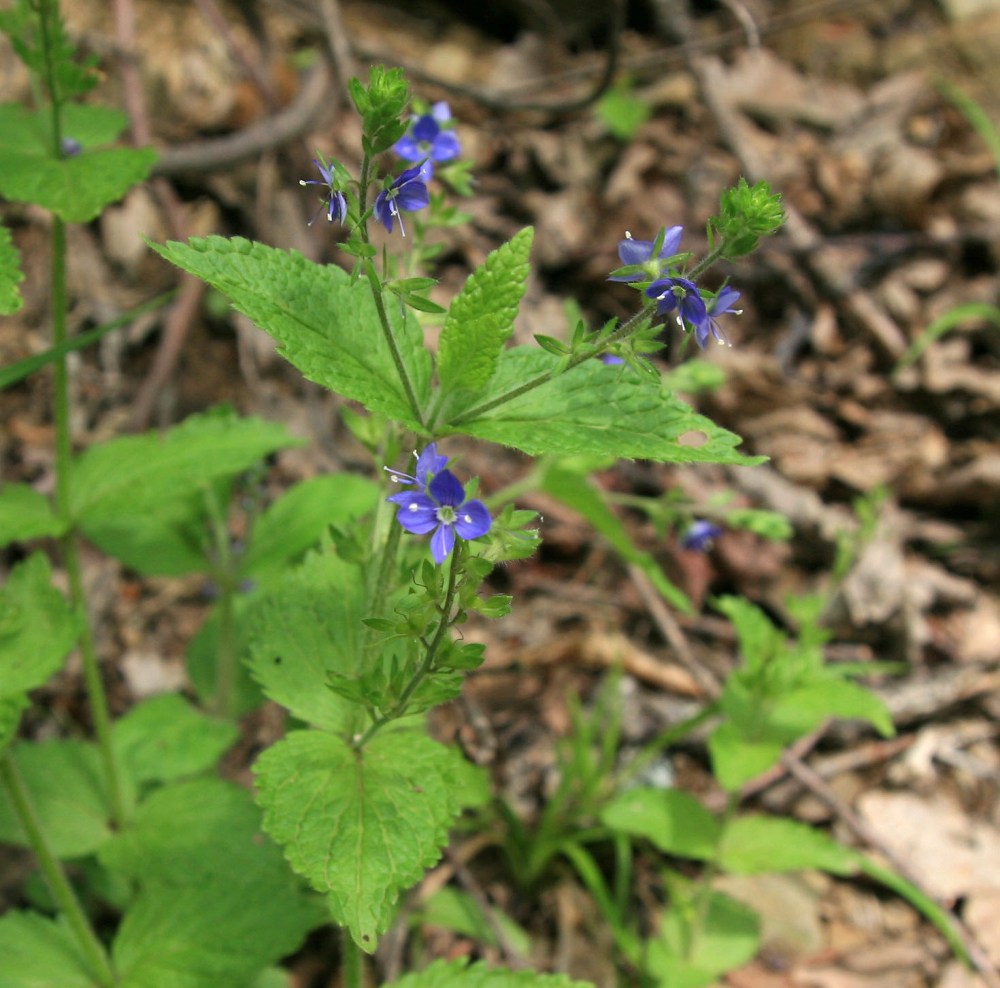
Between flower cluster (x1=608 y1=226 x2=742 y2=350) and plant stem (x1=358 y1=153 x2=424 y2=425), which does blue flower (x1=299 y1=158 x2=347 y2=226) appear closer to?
plant stem (x1=358 y1=153 x2=424 y2=425)

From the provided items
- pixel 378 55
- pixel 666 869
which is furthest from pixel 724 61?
pixel 666 869

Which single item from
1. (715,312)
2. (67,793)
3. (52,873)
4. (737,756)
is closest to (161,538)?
(67,793)

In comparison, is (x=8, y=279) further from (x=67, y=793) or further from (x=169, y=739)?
(x=67, y=793)

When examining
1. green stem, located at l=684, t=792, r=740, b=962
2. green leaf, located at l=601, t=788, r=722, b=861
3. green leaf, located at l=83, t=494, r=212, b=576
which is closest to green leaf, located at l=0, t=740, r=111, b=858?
green leaf, located at l=83, t=494, r=212, b=576

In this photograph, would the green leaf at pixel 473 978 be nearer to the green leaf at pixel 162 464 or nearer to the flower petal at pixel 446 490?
the flower petal at pixel 446 490

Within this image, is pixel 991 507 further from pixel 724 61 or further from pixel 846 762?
pixel 724 61
